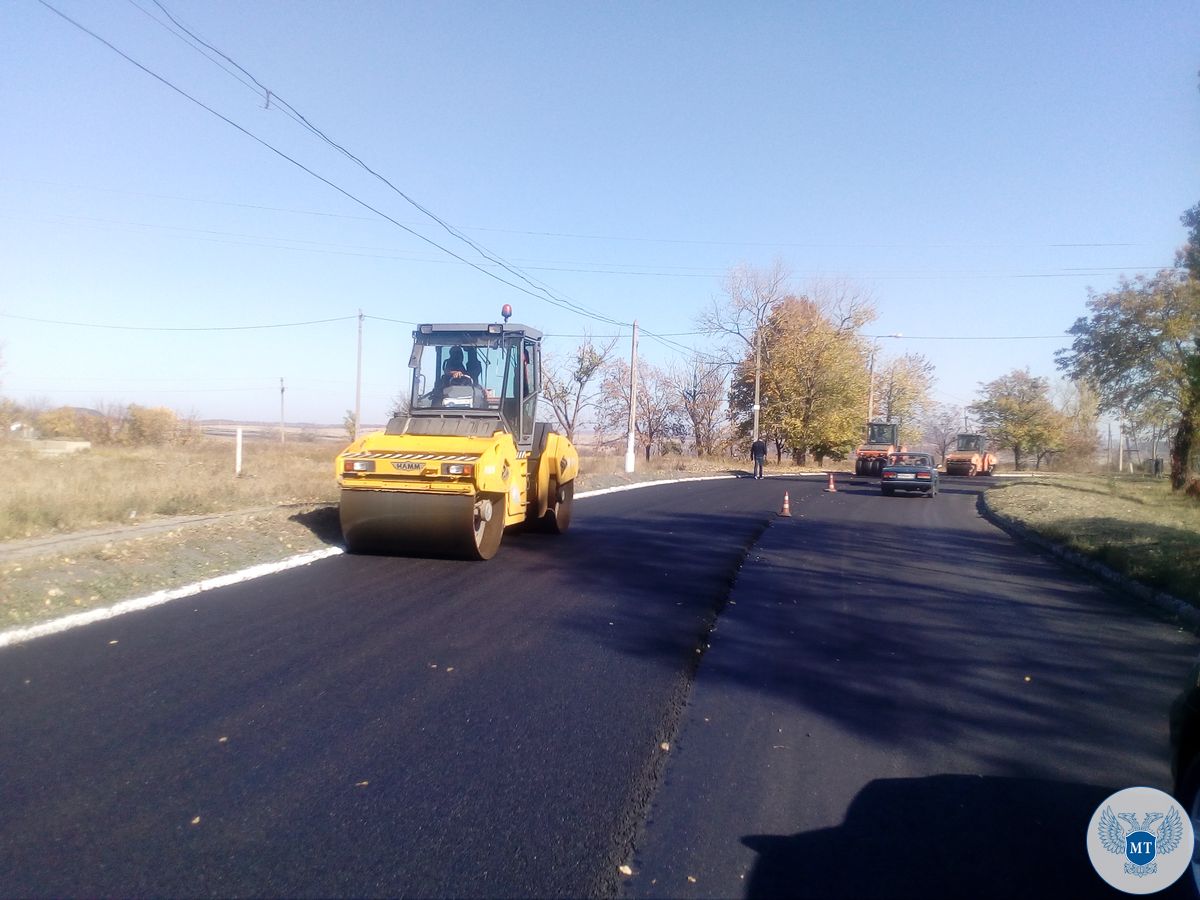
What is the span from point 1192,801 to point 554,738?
10.2 feet

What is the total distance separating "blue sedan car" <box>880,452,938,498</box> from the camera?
28750 mm

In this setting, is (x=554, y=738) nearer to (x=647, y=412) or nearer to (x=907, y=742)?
(x=907, y=742)

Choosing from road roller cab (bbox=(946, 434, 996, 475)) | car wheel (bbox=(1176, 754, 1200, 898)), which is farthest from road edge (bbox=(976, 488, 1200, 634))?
road roller cab (bbox=(946, 434, 996, 475))

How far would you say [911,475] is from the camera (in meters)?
28.7

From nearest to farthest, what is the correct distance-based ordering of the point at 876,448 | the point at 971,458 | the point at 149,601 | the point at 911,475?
the point at 149,601 < the point at 911,475 < the point at 876,448 < the point at 971,458

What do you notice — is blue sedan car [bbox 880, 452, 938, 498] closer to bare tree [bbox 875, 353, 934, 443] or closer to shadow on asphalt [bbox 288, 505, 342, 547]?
shadow on asphalt [bbox 288, 505, 342, 547]

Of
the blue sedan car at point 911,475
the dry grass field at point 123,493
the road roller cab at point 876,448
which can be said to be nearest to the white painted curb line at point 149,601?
the dry grass field at point 123,493

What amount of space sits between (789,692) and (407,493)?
5.69 meters

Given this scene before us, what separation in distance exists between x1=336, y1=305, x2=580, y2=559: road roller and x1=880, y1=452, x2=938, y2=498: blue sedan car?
17.7 meters

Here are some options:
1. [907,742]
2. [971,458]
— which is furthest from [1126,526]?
[971,458]

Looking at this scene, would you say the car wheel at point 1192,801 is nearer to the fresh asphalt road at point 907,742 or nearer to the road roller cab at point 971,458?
the fresh asphalt road at point 907,742

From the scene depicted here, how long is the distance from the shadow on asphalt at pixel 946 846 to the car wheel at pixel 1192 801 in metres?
0.07

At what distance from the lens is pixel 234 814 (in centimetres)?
406

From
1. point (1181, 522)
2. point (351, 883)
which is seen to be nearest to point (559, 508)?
point (351, 883)
